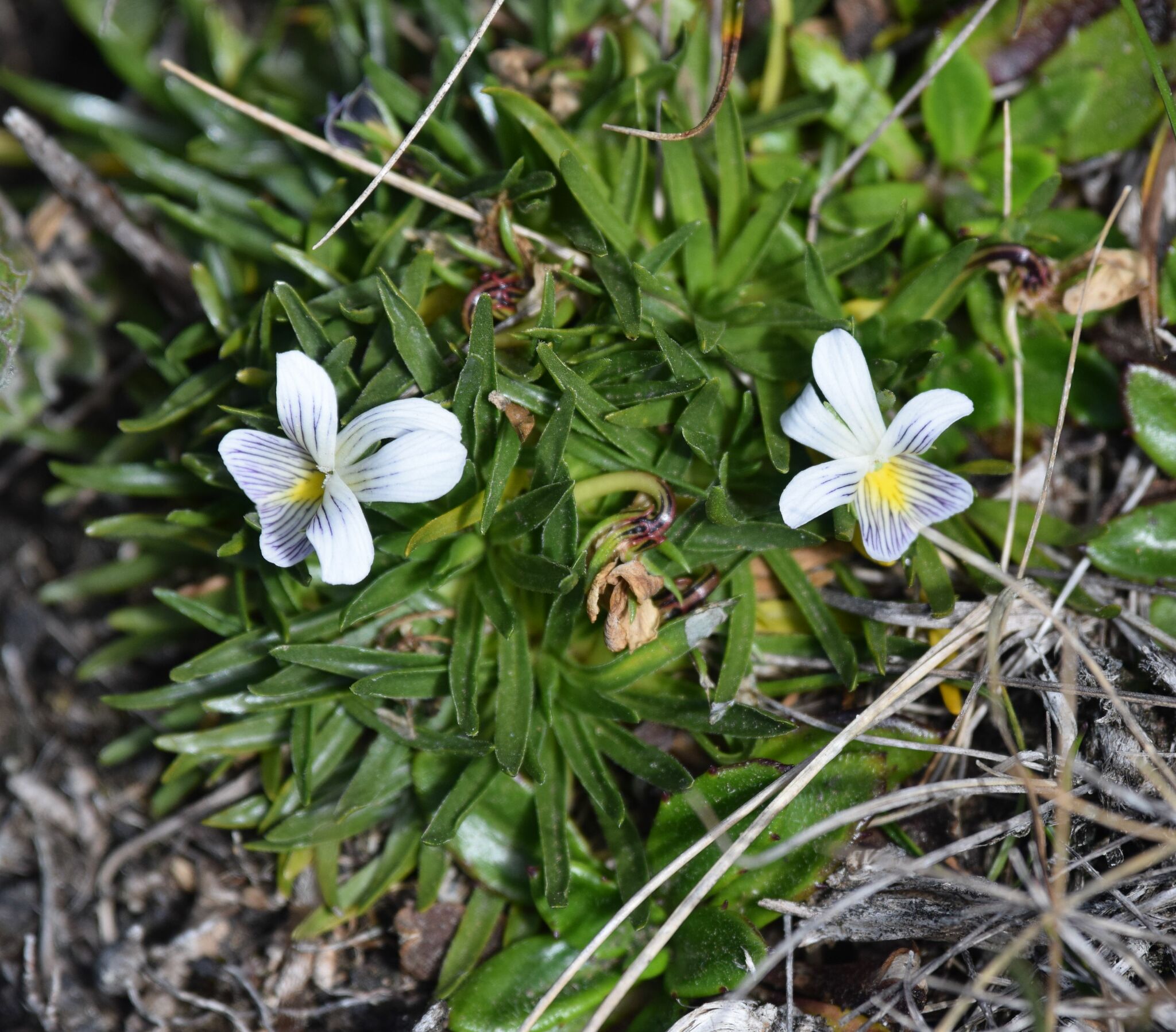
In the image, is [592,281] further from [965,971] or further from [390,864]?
[965,971]

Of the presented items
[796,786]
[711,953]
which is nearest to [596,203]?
[796,786]

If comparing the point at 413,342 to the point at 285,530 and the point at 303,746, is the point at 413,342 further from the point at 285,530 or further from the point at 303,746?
the point at 303,746

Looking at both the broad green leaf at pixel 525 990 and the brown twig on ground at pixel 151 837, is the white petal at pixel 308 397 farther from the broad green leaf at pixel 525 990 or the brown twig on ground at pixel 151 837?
the broad green leaf at pixel 525 990

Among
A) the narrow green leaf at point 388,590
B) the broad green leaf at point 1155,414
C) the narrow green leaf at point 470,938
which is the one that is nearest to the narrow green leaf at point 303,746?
the narrow green leaf at point 388,590

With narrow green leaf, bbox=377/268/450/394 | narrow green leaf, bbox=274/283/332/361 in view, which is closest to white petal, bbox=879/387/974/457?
narrow green leaf, bbox=377/268/450/394

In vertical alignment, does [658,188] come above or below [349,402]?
above

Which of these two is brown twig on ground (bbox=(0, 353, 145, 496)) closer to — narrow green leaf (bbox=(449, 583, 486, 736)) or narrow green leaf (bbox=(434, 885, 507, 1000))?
narrow green leaf (bbox=(449, 583, 486, 736))

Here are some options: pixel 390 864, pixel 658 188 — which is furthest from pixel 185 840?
pixel 658 188
